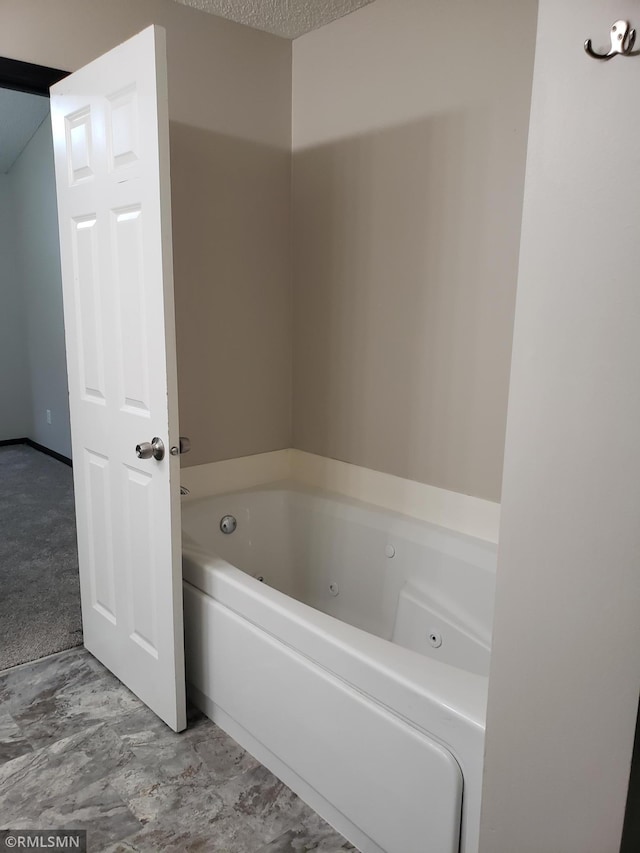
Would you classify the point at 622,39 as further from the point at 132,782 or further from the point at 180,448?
the point at 132,782

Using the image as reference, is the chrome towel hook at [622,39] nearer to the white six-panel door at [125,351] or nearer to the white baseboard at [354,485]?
the white six-panel door at [125,351]

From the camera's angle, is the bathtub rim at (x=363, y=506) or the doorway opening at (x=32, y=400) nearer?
the bathtub rim at (x=363, y=506)

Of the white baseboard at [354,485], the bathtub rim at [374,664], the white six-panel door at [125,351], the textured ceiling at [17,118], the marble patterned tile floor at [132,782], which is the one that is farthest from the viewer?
the textured ceiling at [17,118]

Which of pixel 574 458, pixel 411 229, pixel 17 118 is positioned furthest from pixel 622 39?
pixel 17 118

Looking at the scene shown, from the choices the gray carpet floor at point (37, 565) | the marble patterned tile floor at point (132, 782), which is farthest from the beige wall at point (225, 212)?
the marble patterned tile floor at point (132, 782)

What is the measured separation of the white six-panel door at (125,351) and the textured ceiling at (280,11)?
0.72 metres

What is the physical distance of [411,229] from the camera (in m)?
2.37

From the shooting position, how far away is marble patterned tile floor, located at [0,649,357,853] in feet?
5.46

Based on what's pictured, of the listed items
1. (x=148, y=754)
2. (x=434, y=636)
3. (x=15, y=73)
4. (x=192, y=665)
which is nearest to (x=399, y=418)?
(x=434, y=636)

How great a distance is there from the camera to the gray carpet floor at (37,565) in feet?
8.52

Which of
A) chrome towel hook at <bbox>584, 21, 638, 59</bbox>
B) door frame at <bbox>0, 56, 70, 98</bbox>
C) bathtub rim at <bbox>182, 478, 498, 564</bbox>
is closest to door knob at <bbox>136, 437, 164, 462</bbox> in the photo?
bathtub rim at <bbox>182, 478, 498, 564</bbox>

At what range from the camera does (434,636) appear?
2186mm

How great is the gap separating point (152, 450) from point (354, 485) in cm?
105

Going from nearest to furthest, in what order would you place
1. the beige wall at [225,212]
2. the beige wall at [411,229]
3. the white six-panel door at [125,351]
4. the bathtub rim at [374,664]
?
the bathtub rim at [374,664] < the white six-panel door at [125,351] < the beige wall at [411,229] < the beige wall at [225,212]
